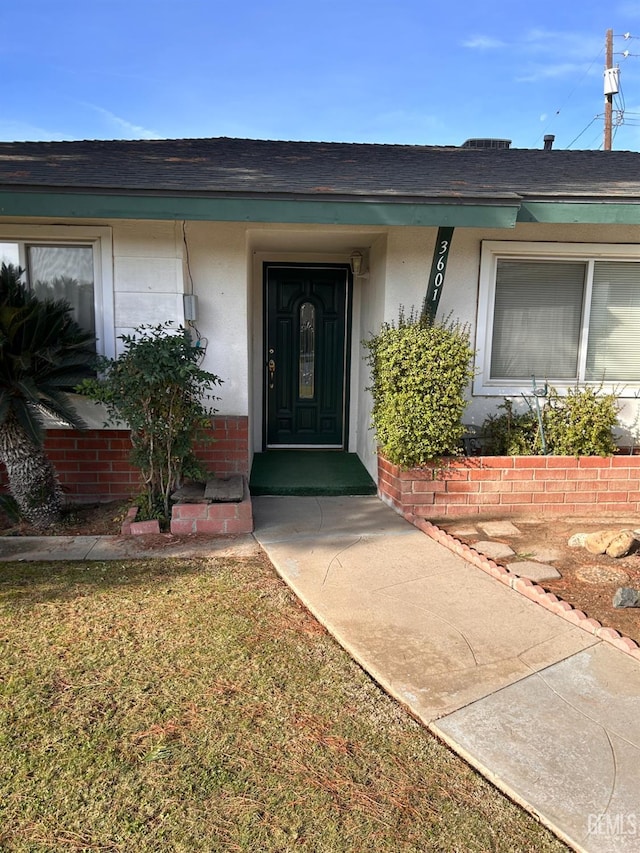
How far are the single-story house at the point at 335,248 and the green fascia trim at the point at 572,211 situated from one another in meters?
0.01

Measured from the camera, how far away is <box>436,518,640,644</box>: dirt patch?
353 centimetres

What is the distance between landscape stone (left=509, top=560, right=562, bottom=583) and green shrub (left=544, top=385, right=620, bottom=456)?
1.78 metres

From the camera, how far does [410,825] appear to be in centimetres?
197

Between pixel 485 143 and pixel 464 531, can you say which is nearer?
pixel 464 531

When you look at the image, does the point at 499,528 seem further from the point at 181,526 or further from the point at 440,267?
the point at 181,526

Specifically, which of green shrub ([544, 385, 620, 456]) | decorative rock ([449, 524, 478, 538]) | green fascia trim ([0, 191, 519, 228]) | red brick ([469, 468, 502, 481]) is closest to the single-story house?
green fascia trim ([0, 191, 519, 228])

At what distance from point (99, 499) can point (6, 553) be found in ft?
4.68

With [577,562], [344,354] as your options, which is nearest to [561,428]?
[577,562]

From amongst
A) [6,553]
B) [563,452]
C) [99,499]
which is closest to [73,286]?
[99,499]

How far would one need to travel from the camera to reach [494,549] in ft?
14.8

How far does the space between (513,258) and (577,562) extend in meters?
3.29

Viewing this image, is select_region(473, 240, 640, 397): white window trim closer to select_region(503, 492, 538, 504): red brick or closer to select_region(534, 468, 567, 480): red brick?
select_region(534, 468, 567, 480): red brick

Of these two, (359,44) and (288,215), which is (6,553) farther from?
(359,44)

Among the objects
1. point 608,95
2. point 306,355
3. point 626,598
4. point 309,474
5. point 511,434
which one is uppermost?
point 608,95
